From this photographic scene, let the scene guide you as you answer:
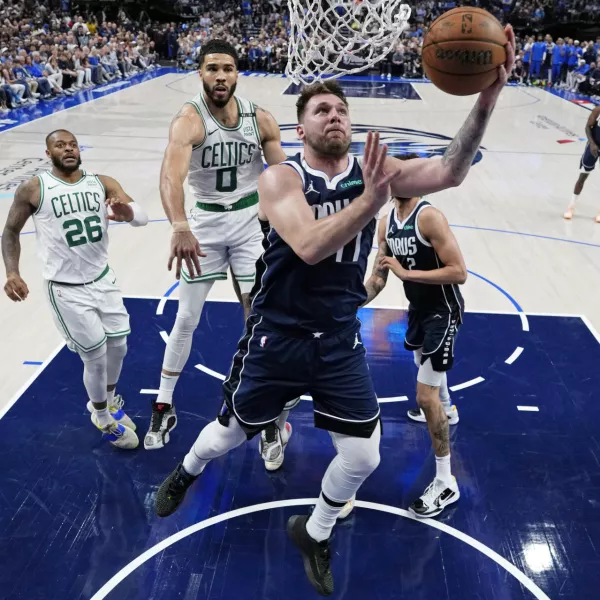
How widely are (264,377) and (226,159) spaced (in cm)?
174

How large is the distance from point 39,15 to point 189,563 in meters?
27.7

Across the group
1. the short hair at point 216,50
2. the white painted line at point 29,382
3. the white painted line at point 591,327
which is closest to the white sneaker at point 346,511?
the white painted line at point 29,382

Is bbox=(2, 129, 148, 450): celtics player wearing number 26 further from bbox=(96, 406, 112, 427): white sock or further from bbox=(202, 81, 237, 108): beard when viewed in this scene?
bbox=(202, 81, 237, 108): beard

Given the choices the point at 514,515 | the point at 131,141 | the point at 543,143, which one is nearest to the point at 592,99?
the point at 543,143

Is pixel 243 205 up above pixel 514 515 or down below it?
above

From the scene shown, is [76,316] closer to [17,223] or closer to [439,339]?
[17,223]

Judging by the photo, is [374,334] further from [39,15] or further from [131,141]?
[39,15]

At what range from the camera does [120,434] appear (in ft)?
12.9

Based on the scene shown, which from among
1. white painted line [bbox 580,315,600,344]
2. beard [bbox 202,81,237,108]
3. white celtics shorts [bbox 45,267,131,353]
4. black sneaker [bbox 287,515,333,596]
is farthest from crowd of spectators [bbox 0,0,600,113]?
black sneaker [bbox 287,515,333,596]

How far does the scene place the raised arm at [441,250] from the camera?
3.45 m

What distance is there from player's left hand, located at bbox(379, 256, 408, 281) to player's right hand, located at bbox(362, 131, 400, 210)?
1.43 metres

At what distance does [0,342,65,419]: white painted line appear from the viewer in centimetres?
431

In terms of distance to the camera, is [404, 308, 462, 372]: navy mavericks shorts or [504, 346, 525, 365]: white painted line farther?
[504, 346, 525, 365]: white painted line

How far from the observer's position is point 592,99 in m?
19.1
